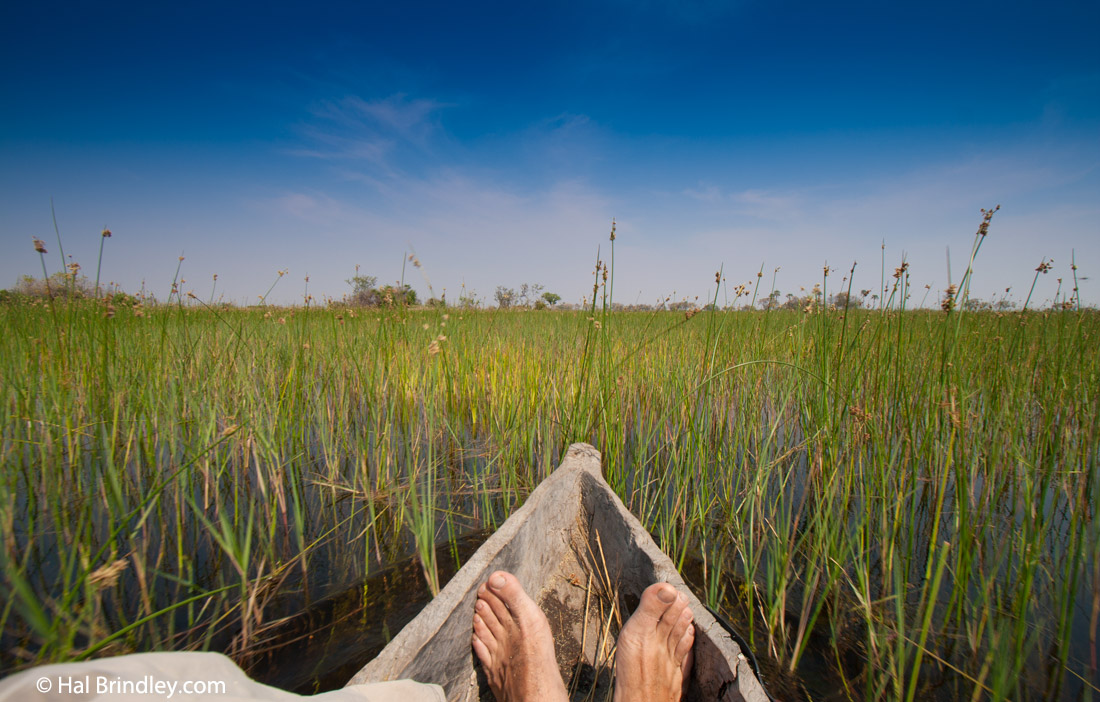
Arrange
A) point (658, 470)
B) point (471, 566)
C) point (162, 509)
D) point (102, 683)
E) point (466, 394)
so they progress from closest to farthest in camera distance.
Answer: point (102, 683)
point (471, 566)
point (162, 509)
point (658, 470)
point (466, 394)

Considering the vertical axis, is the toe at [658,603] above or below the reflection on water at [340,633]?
above

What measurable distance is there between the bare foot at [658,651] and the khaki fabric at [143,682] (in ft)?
2.82

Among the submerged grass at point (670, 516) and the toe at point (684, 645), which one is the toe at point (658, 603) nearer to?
the toe at point (684, 645)

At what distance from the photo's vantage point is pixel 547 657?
1.37 m

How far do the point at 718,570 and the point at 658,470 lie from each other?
3.11ft

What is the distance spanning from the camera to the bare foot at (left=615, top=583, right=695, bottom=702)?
1.26 meters

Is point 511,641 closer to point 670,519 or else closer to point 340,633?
point 340,633

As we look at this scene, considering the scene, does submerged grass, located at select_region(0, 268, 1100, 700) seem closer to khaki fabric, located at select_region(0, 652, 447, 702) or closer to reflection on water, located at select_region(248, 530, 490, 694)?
reflection on water, located at select_region(248, 530, 490, 694)

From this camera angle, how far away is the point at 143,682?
61 centimetres

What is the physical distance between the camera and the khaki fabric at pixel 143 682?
525 millimetres

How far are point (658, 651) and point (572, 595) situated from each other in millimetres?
617

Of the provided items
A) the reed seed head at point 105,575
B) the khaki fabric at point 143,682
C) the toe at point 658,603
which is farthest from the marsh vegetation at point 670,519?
the toe at point 658,603

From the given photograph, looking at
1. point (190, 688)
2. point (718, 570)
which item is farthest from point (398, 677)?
point (718, 570)

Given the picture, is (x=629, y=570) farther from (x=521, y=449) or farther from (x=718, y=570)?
(x=521, y=449)
